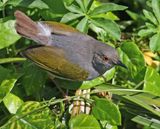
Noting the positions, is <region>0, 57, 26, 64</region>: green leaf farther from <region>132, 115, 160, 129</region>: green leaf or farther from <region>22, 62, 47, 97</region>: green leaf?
<region>132, 115, 160, 129</region>: green leaf

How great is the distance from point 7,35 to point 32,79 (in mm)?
359

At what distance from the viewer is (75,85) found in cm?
395

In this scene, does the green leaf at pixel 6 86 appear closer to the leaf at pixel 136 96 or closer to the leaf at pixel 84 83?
the leaf at pixel 84 83

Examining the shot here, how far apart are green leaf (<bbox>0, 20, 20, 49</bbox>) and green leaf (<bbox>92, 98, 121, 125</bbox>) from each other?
72 centimetres

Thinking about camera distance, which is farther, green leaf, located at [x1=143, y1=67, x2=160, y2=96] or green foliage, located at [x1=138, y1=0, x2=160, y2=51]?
green foliage, located at [x1=138, y1=0, x2=160, y2=51]

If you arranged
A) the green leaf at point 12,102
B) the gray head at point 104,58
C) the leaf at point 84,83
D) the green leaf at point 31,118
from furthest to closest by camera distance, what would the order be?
the leaf at point 84,83, the gray head at point 104,58, the green leaf at point 12,102, the green leaf at point 31,118

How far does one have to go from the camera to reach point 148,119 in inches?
153

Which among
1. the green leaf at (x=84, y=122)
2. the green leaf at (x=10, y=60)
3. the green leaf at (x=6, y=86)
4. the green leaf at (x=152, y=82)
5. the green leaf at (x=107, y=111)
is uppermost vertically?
the green leaf at (x=10, y=60)

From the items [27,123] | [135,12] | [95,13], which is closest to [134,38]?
[135,12]

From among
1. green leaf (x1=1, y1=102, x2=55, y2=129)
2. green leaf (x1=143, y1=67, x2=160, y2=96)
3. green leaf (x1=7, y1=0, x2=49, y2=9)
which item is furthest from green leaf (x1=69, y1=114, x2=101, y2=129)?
green leaf (x1=7, y1=0, x2=49, y2=9)

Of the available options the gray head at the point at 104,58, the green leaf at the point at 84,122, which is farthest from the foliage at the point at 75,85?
the gray head at the point at 104,58

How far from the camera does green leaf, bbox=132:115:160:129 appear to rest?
12.6ft

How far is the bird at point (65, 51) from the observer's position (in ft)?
12.1

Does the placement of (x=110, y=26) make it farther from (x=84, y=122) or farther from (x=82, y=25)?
(x=84, y=122)
